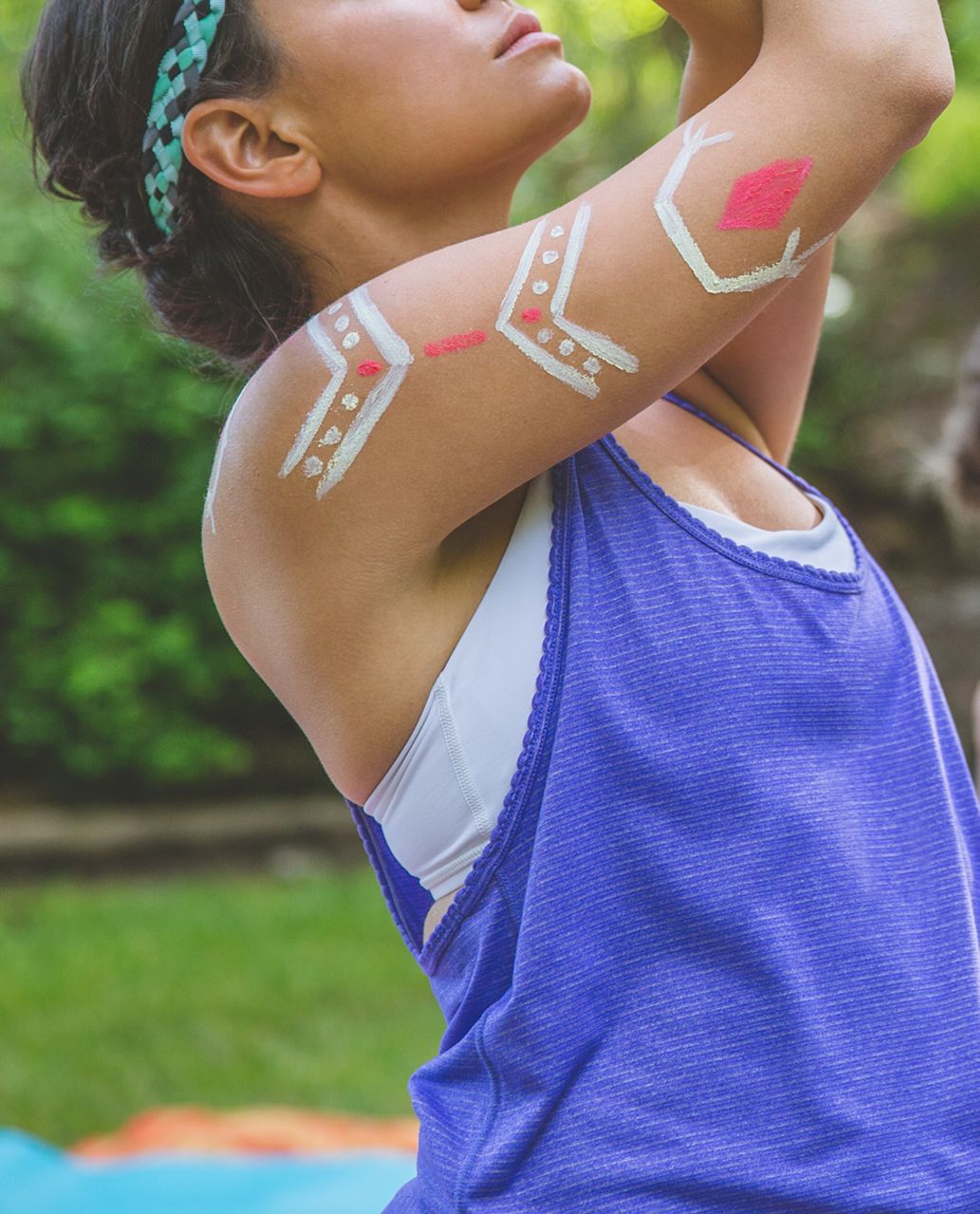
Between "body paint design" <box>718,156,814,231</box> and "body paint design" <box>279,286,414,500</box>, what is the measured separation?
0.28 metres

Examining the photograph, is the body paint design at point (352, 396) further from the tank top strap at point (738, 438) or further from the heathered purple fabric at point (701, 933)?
the tank top strap at point (738, 438)

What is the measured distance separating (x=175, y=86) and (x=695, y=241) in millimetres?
539

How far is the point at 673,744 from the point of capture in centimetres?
116

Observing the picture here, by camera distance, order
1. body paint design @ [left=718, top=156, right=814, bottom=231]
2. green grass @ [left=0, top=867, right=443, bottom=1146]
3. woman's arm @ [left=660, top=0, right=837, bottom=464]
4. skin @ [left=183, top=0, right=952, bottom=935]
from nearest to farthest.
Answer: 1. body paint design @ [left=718, top=156, right=814, bottom=231]
2. skin @ [left=183, top=0, right=952, bottom=935]
3. woman's arm @ [left=660, top=0, right=837, bottom=464]
4. green grass @ [left=0, top=867, right=443, bottom=1146]

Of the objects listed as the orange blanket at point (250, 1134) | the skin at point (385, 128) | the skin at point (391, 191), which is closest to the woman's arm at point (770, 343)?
the skin at point (391, 191)

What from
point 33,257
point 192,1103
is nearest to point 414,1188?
point 192,1103

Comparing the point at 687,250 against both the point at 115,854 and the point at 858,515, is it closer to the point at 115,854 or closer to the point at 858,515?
the point at 115,854

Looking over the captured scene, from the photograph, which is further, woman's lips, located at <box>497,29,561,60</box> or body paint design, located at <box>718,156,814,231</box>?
woman's lips, located at <box>497,29,561,60</box>

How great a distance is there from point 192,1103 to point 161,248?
3.01 m

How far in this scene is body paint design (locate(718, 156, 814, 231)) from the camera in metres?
1.10

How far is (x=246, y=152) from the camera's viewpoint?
1321mm

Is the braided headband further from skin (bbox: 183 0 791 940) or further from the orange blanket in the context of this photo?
the orange blanket

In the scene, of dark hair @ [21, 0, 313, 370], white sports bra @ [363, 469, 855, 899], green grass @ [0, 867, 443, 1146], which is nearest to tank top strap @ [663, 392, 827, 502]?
white sports bra @ [363, 469, 855, 899]

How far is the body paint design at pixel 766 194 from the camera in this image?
3.61 feet
